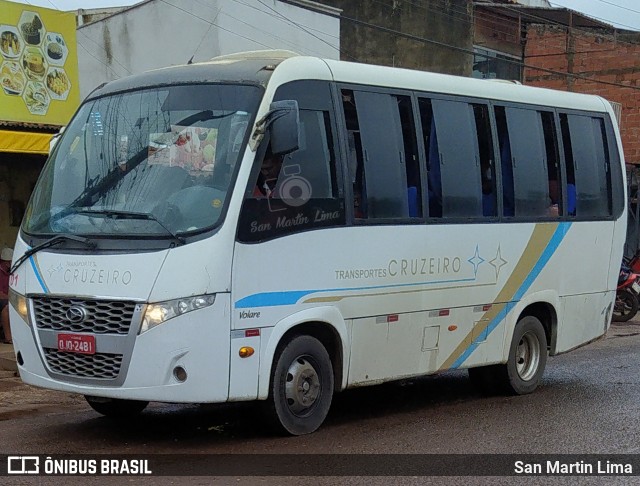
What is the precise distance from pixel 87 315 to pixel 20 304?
31.8 inches

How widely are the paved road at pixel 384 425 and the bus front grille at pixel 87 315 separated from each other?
89 cm

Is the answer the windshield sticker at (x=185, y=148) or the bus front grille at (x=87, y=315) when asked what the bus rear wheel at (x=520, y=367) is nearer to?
the windshield sticker at (x=185, y=148)

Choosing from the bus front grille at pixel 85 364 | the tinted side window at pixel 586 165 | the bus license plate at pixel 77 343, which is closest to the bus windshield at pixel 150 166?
the bus license plate at pixel 77 343

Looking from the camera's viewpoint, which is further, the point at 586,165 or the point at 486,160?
the point at 586,165

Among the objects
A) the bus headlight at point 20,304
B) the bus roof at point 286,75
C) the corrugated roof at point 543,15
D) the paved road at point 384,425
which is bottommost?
the paved road at point 384,425

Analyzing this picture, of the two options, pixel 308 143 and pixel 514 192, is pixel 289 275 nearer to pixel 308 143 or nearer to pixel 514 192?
pixel 308 143

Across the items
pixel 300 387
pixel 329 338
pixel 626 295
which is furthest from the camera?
pixel 626 295

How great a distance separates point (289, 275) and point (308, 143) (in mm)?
1102

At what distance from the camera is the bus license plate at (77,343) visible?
7121 millimetres

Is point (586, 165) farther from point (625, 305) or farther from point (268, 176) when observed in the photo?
point (625, 305)

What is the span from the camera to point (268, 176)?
24.8 ft

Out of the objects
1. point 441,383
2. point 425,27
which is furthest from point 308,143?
point 425,27

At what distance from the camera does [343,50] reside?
29.4 meters

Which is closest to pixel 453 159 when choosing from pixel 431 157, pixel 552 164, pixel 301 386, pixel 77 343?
pixel 431 157
